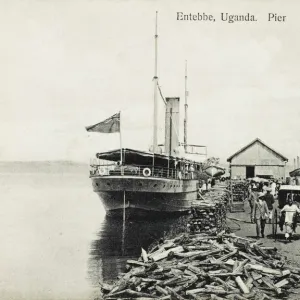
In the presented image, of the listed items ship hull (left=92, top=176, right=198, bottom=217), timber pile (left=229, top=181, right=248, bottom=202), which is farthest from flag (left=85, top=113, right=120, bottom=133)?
timber pile (left=229, top=181, right=248, bottom=202)

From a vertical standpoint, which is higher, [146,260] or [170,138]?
[170,138]

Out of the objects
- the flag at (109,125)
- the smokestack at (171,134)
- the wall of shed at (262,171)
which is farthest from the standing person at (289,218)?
the wall of shed at (262,171)

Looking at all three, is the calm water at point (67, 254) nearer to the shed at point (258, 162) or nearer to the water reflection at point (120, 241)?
the water reflection at point (120, 241)

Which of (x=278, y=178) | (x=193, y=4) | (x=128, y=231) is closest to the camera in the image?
(x=193, y=4)

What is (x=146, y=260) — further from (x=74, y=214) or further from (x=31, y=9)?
(x=74, y=214)

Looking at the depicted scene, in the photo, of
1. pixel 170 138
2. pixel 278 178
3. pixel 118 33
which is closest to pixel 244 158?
pixel 278 178

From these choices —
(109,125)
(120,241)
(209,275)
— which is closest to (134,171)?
(120,241)
